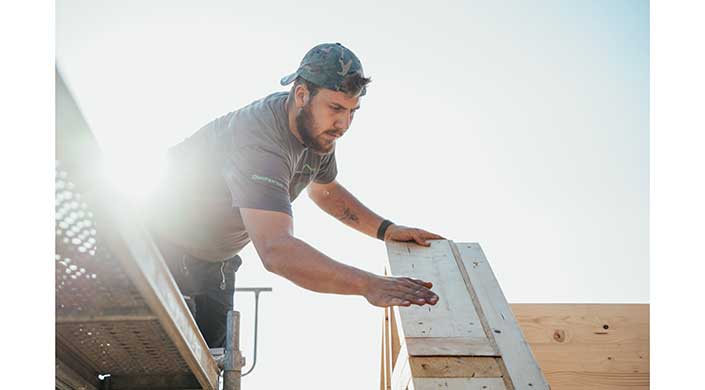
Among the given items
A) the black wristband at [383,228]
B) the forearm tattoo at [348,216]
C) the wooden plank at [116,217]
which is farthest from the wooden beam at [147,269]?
the forearm tattoo at [348,216]

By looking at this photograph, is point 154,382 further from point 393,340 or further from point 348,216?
point 348,216

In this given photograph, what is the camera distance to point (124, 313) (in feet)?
5.59

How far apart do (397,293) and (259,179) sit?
642 millimetres

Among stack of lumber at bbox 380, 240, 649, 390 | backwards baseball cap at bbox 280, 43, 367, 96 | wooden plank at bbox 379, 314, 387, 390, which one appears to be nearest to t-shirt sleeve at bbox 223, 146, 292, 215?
backwards baseball cap at bbox 280, 43, 367, 96

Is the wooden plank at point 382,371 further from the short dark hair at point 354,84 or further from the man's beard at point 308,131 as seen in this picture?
the short dark hair at point 354,84

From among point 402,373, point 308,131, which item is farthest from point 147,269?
point 308,131

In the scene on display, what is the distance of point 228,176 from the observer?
263 centimetres

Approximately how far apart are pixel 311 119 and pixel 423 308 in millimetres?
908
